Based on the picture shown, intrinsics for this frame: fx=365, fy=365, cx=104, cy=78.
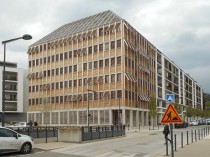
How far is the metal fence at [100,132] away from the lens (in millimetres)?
27255

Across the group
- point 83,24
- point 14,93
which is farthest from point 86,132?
point 14,93

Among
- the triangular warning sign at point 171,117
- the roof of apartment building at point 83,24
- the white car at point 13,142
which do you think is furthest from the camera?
the roof of apartment building at point 83,24

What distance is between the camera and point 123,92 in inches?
2579

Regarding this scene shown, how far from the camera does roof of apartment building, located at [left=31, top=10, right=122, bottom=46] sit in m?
72.7

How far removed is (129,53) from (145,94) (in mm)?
12723

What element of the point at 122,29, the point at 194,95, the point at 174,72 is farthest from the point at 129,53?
the point at 194,95

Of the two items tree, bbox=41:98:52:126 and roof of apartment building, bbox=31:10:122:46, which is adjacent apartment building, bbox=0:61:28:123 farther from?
tree, bbox=41:98:52:126

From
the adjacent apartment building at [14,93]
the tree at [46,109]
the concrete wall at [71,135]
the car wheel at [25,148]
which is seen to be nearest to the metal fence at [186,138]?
the concrete wall at [71,135]

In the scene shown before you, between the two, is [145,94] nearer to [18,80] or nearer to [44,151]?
Result: [18,80]

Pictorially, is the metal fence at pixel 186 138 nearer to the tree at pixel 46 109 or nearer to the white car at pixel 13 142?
the white car at pixel 13 142

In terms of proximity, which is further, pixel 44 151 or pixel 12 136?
pixel 44 151

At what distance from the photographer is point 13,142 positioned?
1819cm

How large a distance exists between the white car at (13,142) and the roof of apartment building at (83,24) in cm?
5133

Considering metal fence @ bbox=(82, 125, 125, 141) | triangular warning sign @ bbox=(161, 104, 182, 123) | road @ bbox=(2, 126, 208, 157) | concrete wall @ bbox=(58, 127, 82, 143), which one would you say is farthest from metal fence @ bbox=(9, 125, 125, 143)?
triangular warning sign @ bbox=(161, 104, 182, 123)
